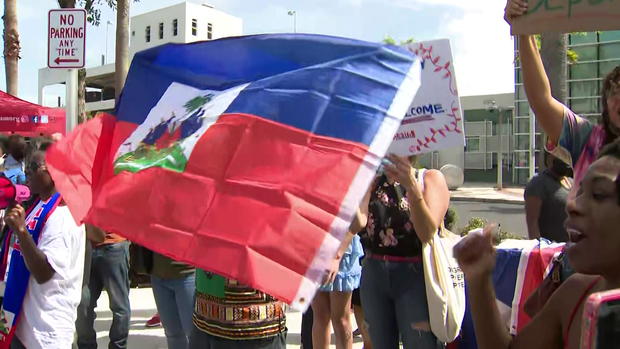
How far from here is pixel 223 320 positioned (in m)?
2.88

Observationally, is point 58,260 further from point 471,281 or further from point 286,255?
point 471,281

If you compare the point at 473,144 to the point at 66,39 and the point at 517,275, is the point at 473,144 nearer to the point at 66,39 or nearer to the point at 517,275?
the point at 66,39

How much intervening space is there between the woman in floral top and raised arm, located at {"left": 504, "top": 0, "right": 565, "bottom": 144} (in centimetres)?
109

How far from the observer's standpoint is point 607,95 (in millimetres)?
2164

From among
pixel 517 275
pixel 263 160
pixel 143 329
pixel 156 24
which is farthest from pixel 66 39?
pixel 156 24

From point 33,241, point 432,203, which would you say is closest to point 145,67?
point 33,241

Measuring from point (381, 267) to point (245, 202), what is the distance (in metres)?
1.83

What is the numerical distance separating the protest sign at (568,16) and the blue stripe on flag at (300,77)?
537mm

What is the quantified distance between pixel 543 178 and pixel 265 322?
8.46 ft

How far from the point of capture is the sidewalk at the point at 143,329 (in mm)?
5805

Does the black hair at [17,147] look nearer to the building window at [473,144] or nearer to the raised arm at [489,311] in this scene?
the raised arm at [489,311]

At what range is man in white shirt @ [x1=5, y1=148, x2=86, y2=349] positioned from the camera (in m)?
3.24

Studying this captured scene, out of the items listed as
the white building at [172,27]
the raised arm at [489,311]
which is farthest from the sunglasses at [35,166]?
the white building at [172,27]

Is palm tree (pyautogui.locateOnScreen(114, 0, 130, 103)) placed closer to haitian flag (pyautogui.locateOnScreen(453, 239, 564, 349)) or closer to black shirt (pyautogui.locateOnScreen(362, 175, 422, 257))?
black shirt (pyautogui.locateOnScreen(362, 175, 422, 257))
